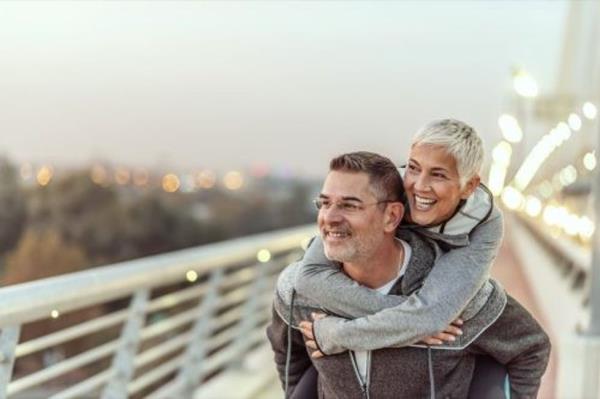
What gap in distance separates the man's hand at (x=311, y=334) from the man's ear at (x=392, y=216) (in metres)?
0.22

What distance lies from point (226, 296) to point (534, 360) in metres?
4.03

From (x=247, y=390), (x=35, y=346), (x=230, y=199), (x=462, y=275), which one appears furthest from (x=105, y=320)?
(x=230, y=199)

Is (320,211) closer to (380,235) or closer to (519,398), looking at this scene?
(380,235)

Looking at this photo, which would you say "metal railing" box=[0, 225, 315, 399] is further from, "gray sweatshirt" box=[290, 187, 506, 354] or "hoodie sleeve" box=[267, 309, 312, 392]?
"gray sweatshirt" box=[290, 187, 506, 354]

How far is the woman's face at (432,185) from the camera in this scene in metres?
1.88

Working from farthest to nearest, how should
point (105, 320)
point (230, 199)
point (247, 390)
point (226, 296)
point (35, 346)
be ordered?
1. point (230, 199)
2. point (226, 296)
3. point (247, 390)
4. point (105, 320)
5. point (35, 346)

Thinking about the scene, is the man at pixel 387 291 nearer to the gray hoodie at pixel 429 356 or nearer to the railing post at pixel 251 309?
the gray hoodie at pixel 429 356

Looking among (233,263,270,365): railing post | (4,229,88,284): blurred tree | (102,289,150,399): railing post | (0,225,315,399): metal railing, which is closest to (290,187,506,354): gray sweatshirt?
(0,225,315,399): metal railing

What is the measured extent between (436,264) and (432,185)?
17cm

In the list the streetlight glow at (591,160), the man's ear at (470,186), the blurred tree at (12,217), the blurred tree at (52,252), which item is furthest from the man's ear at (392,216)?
the blurred tree at (52,252)

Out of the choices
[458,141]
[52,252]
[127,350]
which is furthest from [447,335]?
[52,252]

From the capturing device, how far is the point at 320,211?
1928mm

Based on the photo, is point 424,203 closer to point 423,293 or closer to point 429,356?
point 423,293

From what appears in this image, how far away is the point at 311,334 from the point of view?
1.98 metres
